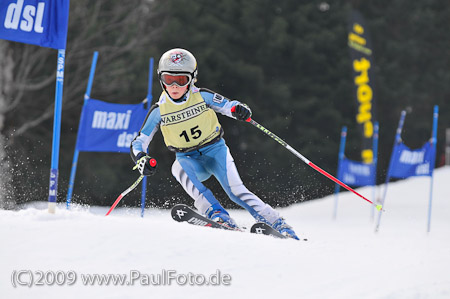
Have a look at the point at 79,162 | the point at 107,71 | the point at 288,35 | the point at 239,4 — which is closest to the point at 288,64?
the point at 288,35

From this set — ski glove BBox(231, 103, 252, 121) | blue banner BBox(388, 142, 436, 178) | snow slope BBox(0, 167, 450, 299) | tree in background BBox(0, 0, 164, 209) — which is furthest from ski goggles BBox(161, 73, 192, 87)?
tree in background BBox(0, 0, 164, 209)

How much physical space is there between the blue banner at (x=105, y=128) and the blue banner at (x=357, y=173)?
460 cm

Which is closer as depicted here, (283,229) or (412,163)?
(283,229)

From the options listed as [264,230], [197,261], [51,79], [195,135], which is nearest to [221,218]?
[264,230]

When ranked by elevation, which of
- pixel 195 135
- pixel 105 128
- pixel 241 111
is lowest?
pixel 105 128

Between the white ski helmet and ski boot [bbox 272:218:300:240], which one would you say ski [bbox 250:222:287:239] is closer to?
ski boot [bbox 272:218:300:240]

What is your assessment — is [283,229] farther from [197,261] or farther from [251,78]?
[251,78]

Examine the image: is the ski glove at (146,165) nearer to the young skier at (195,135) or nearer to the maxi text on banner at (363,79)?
the young skier at (195,135)

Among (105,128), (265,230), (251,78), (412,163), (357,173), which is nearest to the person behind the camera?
(265,230)

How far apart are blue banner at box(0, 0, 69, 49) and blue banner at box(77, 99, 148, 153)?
2393mm

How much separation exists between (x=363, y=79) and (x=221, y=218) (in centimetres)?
997

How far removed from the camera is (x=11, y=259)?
346 cm

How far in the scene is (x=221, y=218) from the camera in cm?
515

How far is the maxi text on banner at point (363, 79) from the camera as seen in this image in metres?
13.8
